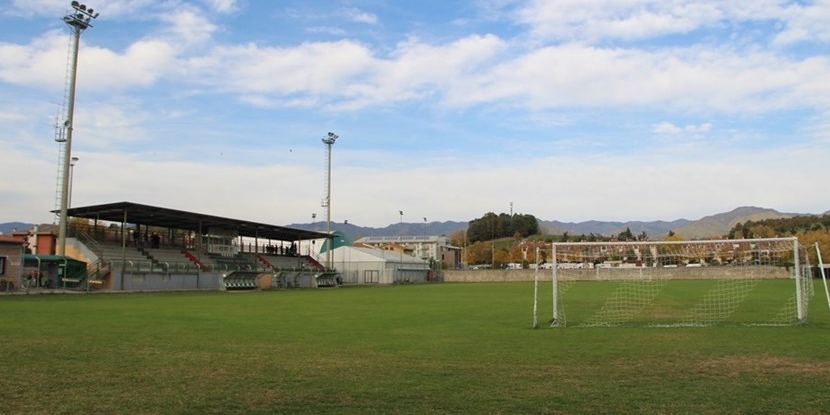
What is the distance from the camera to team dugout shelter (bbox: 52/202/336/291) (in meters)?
48.0

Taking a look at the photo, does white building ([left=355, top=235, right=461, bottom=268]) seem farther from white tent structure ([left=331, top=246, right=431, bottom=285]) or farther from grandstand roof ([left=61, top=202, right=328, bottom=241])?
grandstand roof ([left=61, top=202, right=328, bottom=241])

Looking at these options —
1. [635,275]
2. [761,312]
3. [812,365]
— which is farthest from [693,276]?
[812,365]

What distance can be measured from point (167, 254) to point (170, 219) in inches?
134

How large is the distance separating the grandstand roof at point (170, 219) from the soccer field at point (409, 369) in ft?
110

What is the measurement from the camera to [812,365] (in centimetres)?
1127

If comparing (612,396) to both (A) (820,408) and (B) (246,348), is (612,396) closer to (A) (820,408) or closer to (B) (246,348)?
(A) (820,408)

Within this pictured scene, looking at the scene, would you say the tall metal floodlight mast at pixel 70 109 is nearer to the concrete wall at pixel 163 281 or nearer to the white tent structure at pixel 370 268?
the concrete wall at pixel 163 281

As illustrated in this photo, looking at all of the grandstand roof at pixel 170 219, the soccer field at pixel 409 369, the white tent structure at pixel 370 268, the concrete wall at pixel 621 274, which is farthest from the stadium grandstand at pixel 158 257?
the soccer field at pixel 409 369

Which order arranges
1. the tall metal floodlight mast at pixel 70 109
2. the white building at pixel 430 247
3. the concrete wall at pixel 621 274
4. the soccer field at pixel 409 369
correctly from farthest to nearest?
the white building at pixel 430 247 → the concrete wall at pixel 621 274 → the tall metal floodlight mast at pixel 70 109 → the soccer field at pixel 409 369

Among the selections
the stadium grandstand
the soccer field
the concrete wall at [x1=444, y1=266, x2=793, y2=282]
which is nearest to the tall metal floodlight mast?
the stadium grandstand

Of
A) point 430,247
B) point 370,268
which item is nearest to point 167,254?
point 370,268

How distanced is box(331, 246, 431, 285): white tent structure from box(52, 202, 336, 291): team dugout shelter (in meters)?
11.9

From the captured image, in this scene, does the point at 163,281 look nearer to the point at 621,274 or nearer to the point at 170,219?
the point at 170,219

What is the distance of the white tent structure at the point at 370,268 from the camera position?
8800cm
